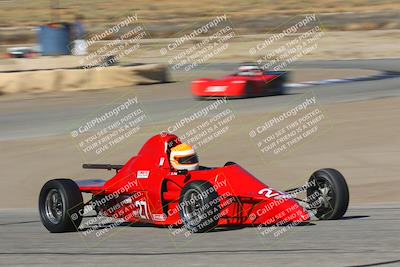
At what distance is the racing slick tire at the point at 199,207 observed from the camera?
8.54 metres

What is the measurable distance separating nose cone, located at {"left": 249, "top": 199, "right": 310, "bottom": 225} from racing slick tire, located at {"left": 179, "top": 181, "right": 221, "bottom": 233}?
512 millimetres

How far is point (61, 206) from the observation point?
9688 millimetres

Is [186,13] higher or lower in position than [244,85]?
higher

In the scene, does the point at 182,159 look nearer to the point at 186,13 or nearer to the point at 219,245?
the point at 219,245

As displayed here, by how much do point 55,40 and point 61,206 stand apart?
26.0 m

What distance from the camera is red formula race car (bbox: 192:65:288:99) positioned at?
26031mm

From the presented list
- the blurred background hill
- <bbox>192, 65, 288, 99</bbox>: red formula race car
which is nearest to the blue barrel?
<bbox>192, 65, 288, 99</bbox>: red formula race car

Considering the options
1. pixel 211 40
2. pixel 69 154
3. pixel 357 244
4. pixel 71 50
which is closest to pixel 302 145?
pixel 69 154
